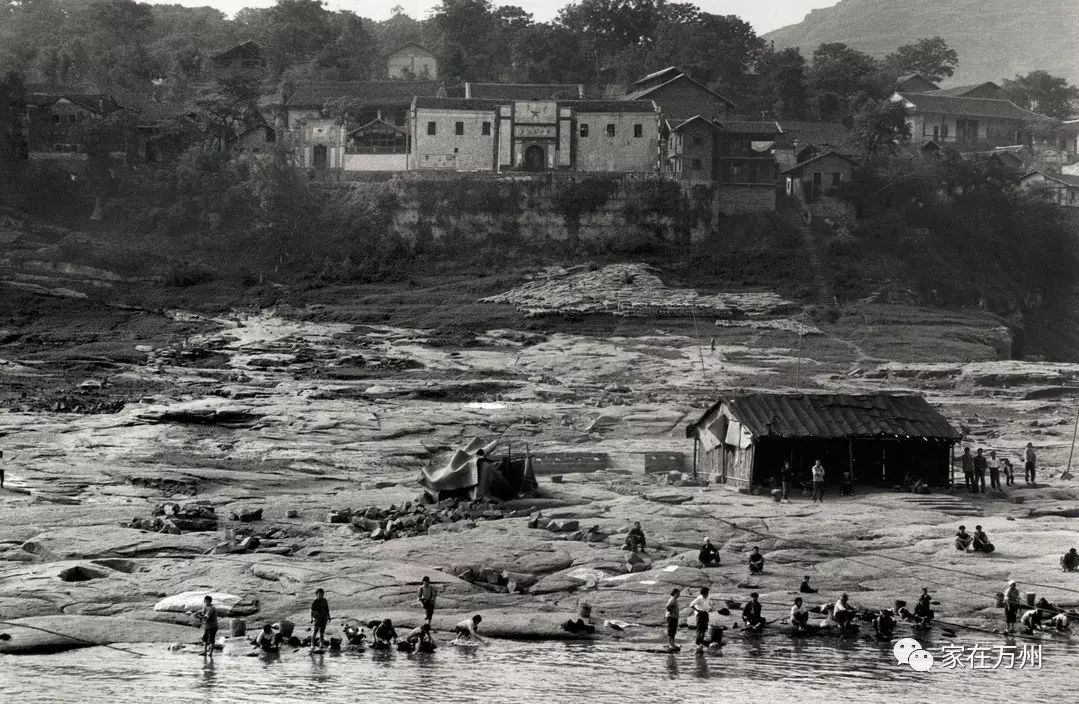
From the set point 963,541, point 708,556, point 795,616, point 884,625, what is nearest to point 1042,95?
point 963,541

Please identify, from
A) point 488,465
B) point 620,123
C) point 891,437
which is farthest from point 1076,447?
point 620,123

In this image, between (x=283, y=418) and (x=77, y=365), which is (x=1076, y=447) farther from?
(x=77, y=365)

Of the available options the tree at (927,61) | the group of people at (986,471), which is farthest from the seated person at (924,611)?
the tree at (927,61)

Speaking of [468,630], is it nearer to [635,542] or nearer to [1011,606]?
[635,542]

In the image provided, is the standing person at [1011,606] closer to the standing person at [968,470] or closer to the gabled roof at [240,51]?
the standing person at [968,470]

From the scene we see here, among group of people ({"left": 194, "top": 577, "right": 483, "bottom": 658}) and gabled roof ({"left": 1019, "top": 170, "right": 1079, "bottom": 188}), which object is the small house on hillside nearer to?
group of people ({"left": 194, "top": 577, "right": 483, "bottom": 658})

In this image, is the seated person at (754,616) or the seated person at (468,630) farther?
the seated person at (754,616)
